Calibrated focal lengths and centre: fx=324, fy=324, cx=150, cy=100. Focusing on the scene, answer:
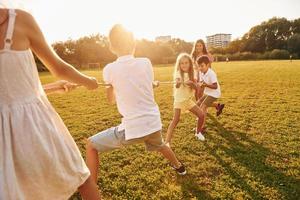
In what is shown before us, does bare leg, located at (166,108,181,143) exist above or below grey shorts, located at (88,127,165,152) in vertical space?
below

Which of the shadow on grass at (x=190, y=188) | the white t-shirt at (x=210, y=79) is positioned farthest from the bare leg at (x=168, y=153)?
the white t-shirt at (x=210, y=79)

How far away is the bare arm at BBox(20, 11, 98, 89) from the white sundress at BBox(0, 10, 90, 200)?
0.23 feet

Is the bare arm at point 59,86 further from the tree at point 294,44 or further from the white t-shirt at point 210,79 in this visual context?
Result: the tree at point 294,44

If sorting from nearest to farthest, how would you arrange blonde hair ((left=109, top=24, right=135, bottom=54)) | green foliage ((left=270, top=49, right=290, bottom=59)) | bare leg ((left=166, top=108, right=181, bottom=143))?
blonde hair ((left=109, top=24, right=135, bottom=54)), bare leg ((left=166, top=108, right=181, bottom=143)), green foliage ((left=270, top=49, right=290, bottom=59))

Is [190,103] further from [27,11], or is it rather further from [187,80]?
[27,11]

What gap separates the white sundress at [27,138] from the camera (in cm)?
196

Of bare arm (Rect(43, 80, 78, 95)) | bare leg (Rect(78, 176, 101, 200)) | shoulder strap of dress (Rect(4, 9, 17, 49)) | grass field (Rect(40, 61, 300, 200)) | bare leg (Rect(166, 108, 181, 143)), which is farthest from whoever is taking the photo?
bare leg (Rect(166, 108, 181, 143))

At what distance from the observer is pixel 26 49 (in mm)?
2002

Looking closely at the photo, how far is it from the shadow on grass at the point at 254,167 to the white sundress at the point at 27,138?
283 centimetres

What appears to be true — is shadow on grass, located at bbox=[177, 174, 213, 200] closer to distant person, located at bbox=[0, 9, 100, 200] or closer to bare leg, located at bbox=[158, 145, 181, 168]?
bare leg, located at bbox=[158, 145, 181, 168]

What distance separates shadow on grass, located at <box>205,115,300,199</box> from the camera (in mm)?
4305

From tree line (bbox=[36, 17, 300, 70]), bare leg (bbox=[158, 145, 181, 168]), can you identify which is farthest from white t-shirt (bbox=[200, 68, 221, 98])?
tree line (bbox=[36, 17, 300, 70])

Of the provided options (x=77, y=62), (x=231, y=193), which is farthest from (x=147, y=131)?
(x=77, y=62)

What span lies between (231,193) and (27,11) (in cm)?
337
